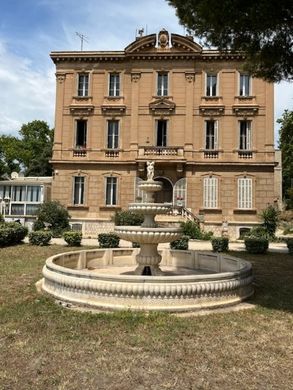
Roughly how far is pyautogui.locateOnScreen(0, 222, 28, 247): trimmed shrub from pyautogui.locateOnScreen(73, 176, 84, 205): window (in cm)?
830

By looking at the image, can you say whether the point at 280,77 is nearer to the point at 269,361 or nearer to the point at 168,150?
the point at 269,361

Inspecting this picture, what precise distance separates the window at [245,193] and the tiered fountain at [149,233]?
57.4 ft

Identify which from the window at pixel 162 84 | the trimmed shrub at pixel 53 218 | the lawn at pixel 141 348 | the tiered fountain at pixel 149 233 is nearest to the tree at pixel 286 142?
the window at pixel 162 84

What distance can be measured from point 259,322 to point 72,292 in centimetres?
345

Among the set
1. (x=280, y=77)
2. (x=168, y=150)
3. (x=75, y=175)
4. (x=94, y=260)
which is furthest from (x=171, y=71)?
(x=94, y=260)

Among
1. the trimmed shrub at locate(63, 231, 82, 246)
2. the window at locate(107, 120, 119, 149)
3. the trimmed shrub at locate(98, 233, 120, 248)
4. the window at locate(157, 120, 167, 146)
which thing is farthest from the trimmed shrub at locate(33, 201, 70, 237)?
the window at locate(157, 120, 167, 146)

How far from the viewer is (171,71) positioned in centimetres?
2725

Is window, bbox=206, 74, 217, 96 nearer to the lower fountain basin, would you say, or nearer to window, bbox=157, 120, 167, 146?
window, bbox=157, 120, 167, 146

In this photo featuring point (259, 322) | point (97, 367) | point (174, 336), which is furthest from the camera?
point (259, 322)

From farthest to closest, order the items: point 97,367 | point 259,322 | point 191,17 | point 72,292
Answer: point 191,17 → point 72,292 → point 259,322 → point 97,367

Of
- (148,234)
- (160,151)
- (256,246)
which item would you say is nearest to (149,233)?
(148,234)

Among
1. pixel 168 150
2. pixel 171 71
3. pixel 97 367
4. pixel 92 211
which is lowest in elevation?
pixel 97 367

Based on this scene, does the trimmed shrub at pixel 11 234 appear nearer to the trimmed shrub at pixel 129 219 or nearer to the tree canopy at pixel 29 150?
the trimmed shrub at pixel 129 219

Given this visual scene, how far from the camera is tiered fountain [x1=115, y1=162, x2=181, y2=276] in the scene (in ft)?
28.0
